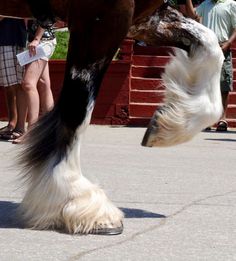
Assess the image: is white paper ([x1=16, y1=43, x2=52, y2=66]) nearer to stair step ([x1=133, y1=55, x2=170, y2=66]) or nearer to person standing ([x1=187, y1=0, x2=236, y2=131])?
person standing ([x1=187, y1=0, x2=236, y2=131])

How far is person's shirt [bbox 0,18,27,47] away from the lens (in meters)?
9.61

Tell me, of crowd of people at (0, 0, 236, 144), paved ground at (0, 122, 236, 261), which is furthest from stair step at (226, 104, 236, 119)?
paved ground at (0, 122, 236, 261)

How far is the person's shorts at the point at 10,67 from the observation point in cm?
977

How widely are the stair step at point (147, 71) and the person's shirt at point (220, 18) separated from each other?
6.04ft

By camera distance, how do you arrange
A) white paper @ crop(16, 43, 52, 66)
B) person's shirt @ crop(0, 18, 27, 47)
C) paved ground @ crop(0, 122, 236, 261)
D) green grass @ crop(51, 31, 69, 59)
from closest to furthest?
paved ground @ crop(0, 122, 236, 261) < white paper @ crop(16, 43, 52, 66) < person's shirt @ crop(0, 18, 27, 47) < green grass @ crop(51, 31, 69, 59)

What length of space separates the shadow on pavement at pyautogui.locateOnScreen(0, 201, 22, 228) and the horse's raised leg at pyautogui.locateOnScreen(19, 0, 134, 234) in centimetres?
13

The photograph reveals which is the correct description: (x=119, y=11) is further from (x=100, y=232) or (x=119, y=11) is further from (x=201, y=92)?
(x=100, y=232)

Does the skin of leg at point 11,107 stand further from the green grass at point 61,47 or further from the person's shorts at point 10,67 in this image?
the green grass at point 61,47

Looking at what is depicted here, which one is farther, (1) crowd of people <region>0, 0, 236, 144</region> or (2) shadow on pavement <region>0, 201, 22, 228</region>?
(1) crowd of people <region>0, 0, 236, 144</region>

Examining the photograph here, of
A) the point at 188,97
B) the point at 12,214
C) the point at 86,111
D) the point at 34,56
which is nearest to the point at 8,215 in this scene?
the point at 12,214

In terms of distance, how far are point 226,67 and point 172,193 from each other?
20.4 feet

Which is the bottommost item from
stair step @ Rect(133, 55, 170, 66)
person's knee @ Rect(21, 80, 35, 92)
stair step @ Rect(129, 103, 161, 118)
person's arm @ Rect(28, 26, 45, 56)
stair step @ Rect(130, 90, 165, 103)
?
stair step @ Rect(129, 103, 161, 118)

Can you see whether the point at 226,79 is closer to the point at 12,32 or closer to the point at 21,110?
the point at 21,110

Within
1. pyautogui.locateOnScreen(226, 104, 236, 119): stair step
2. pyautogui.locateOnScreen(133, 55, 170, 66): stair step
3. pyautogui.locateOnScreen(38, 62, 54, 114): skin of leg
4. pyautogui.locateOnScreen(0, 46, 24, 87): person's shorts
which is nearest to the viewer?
pyautogui.locateOnScreen(0, 46, 24, 87): person's shorts
